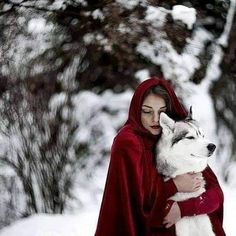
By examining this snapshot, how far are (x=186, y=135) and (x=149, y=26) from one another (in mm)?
3483

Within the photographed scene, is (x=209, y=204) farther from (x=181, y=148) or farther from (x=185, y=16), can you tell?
(x=185, y=16)

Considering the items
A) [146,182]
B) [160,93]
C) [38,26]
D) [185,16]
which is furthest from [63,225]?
[185,16]

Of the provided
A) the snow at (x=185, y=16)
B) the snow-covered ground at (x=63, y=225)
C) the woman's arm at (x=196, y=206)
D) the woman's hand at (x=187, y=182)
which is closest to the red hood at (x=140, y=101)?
the woman's hand at (x=187, y=182)

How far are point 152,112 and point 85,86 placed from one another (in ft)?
9.90

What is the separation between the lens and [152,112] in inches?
87.6

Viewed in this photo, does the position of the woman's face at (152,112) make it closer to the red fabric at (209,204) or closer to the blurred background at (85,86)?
the red fabric at (209,204)

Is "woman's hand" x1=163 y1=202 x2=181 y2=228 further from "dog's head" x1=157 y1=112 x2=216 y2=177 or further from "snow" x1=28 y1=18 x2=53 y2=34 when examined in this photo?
"snow" x1=28 y1=18 x2=53 y2=34

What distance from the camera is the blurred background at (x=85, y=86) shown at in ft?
14.5

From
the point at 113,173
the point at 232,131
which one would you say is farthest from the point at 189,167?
the point at 232,131

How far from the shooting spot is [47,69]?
16.9 ft

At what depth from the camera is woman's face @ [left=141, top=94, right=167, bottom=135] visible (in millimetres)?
2217

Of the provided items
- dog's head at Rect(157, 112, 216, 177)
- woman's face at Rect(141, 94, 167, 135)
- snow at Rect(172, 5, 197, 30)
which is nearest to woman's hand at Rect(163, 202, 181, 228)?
dog's head at Rect(157, 112, 216, 177)

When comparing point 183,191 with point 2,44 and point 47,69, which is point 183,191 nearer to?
point 47,69

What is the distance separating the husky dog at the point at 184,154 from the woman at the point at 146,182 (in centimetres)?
3
